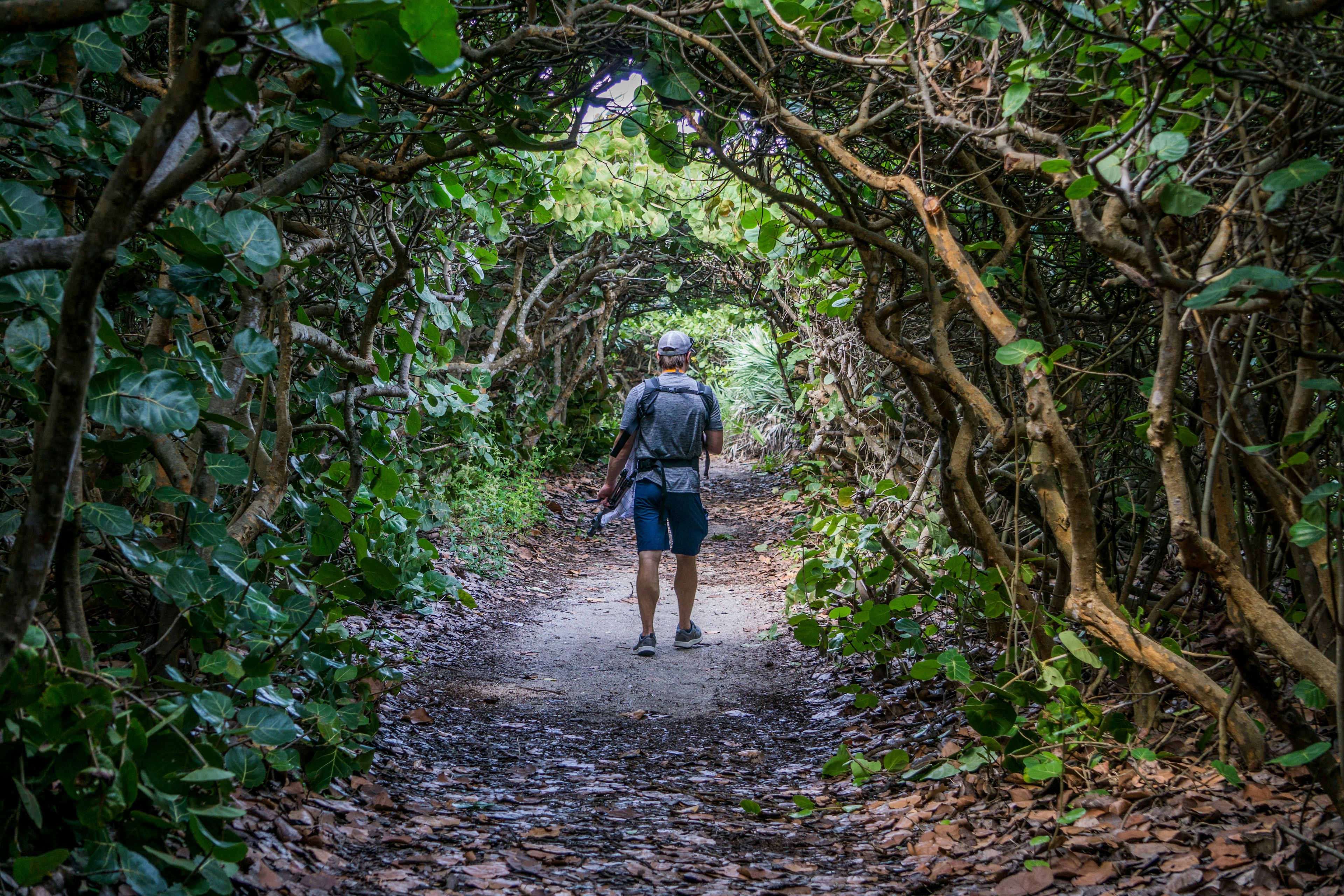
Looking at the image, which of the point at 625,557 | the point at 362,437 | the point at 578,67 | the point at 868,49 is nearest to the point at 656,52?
the point at 578,67

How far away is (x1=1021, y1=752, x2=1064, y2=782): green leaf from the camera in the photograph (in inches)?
104

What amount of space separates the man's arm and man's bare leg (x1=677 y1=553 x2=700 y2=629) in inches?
22.9

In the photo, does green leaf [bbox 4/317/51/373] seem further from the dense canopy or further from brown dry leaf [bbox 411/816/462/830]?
brown dry leaf [bbox 411/816/462/830]

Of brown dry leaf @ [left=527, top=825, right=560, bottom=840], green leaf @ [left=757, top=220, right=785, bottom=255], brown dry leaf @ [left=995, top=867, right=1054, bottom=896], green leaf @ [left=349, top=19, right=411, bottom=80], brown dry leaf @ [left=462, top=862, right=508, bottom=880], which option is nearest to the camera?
green leaf @ [left=349, top=19, right=411, bottom=80]

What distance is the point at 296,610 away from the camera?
2.84 metres

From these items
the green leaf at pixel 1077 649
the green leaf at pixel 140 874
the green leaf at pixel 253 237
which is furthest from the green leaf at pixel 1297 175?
the green leaf at pixel 140 874

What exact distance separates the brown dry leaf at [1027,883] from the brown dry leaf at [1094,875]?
0.06 ft

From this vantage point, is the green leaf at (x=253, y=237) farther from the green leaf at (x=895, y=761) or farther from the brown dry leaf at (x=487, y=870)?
the green leaf at (x=895, y=761)

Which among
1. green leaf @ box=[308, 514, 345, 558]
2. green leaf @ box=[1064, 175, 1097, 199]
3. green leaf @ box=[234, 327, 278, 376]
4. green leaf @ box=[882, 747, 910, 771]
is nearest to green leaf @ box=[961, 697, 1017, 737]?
green leaf @ box=[882, 747, 910, 771]

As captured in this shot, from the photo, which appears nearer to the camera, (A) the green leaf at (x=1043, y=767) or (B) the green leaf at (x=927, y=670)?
(A) the green leaf at (x=1043, y=767)

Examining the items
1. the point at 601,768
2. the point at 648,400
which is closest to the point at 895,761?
the point at 601,768

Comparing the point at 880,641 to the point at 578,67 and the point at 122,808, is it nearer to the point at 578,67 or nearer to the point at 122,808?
the point at 578,67

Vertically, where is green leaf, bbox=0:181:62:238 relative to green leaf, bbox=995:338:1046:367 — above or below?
above

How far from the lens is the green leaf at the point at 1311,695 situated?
242 centimetres
